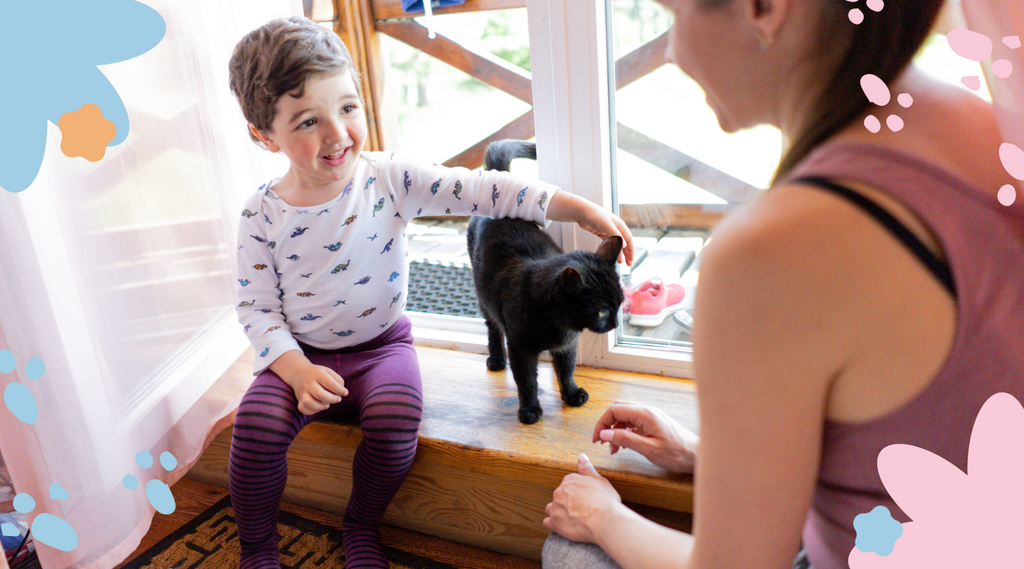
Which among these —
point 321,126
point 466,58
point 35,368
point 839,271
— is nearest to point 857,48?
point 839,271

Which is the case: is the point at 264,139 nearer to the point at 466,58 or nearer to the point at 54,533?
the point at 54,533

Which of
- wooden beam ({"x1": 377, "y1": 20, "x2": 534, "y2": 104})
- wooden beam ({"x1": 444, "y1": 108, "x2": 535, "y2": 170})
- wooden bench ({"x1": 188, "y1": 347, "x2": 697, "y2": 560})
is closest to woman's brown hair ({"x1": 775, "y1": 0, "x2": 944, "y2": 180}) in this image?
wooden bench ({"x1": 188, "y1": 347, "x2": 697, "y2": 560})

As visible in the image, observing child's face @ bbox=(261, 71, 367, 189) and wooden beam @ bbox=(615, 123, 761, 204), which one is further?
child's face @ bbox=(261, 71, 367, 189)

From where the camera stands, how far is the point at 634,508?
93 centimetres

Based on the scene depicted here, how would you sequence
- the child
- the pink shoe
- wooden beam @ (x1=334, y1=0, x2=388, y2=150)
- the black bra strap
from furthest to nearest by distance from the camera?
wooden beam @ (x1=334, y1=0, x2=388, y2=150) < the pink shoe < the child < the black bra strap

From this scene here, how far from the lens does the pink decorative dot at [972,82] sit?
398 millimetres

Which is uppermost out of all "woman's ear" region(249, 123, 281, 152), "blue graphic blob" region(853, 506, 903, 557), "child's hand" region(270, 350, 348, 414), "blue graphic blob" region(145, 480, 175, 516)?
"woman's ear" region(249, 123, 281, 152)

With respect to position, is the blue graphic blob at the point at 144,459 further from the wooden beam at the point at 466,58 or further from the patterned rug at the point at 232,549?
the wooden beam at the point at 466,58

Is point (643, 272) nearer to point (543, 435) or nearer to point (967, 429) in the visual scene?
point (543, 435)

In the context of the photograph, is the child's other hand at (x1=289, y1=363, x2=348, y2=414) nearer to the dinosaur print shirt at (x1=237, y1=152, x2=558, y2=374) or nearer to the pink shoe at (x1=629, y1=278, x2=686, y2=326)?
the dinosaur print shirt at (x1=237, y1=152, x2=558, y2=374)

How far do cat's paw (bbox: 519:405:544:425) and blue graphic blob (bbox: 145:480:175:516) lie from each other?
646mm

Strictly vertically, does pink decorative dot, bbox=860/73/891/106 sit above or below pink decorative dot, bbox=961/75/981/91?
above

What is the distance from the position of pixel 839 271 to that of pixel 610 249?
2.00ft

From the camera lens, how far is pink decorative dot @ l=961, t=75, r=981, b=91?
0.40 m
